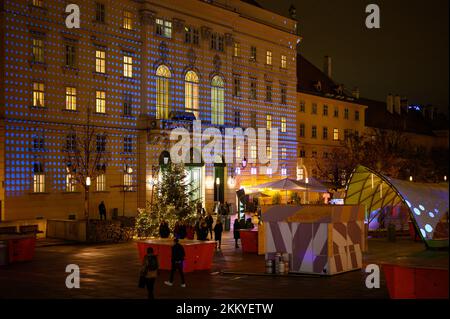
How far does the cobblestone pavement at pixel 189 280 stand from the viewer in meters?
19.8

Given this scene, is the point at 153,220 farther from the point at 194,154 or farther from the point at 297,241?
the point at 194,154

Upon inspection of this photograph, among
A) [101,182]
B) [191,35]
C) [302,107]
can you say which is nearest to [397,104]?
[302,107]

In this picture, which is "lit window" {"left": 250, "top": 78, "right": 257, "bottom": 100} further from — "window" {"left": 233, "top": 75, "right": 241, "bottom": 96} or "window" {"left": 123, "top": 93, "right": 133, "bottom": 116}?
"window" {"left": 123, "top": 93, "right": 133, "bottom": 116}

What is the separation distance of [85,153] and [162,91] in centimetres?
1029

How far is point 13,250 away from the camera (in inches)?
1115

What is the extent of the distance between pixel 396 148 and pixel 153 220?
46969mm

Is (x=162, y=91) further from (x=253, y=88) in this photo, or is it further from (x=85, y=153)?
(x=253, y=88)

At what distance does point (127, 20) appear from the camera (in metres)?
50.3

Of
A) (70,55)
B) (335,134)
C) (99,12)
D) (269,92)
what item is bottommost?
(335,134)

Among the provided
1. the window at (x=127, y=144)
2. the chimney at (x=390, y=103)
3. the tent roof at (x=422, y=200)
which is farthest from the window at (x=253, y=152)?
the chimney at (x=390, y=103)

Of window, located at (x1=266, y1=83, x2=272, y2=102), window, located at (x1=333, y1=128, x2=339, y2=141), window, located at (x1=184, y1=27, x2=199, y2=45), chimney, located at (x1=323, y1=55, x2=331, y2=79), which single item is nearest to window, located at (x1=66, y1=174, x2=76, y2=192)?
window, located at (x1=184, y1=27, x2=199, y2=45)

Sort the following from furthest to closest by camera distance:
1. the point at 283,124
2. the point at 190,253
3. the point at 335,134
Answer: the point at 335,134
the point at 283,124
the point at 190,253

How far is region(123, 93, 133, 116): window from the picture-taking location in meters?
50.1
